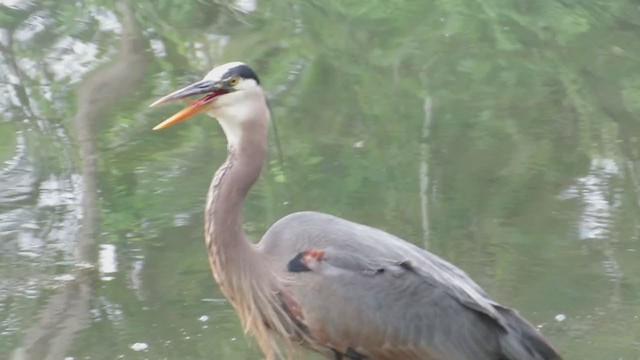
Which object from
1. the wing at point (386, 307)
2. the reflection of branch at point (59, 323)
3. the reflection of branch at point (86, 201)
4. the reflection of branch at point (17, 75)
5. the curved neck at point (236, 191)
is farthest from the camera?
the reflection of branch at point (17, 75)

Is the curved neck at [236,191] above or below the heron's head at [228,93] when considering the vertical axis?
below

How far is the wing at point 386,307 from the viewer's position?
4.57m

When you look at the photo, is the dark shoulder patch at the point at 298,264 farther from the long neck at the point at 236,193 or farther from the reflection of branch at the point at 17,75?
the reflection of branch at the point at 17,75

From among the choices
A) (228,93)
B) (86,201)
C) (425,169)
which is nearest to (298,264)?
(228,93)

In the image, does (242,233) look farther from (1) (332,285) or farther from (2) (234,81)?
(2) (234,81)

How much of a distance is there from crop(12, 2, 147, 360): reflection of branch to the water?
0.6 inches

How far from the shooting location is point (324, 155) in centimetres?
777

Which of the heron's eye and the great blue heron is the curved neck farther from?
the heron's eye

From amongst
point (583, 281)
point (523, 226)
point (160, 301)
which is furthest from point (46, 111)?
point (583, 281)

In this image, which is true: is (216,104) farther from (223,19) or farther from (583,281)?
(223,19)

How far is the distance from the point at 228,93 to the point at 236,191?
38 cm

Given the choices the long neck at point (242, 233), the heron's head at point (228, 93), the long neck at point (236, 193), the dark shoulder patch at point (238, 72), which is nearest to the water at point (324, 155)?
the long neck at point (242, 233)

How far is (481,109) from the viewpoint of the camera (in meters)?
8.73

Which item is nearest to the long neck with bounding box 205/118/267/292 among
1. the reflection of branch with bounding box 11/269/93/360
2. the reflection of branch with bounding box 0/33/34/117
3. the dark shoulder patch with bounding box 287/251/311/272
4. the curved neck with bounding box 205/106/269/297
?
the curved neck with bounding box 205/106/269/297
